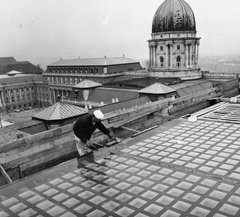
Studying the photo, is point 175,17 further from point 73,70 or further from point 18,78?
point 18,78

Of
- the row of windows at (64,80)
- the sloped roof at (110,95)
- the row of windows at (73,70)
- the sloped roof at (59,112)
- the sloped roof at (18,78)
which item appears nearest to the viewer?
the sloped roof at (59,112)

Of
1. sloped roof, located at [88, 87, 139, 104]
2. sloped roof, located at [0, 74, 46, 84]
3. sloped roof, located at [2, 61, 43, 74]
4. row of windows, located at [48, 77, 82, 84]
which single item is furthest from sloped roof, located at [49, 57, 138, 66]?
sloped roof, located at [2, 61, 43, 74]

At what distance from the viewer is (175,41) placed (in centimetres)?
5291

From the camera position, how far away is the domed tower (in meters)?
52.1

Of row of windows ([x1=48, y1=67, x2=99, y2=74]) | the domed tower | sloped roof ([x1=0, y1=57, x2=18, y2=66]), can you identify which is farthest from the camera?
sloped roof ([x1=0, y1=57, x2=18, y2=66])

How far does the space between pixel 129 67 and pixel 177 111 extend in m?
54.1

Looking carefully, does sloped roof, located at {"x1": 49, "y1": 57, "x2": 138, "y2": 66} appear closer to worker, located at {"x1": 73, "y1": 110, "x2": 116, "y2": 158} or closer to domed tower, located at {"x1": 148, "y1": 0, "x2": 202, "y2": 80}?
domed tower, located at {"x1": 148, "y1": 0, "x2": 202, "y2": 80}

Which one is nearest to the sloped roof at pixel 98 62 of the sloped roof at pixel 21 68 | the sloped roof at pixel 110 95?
the sloped roof at pixel 110 95

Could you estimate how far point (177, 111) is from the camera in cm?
1891

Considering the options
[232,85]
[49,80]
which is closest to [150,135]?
[232,85]

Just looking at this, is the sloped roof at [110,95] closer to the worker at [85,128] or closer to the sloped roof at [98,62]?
the sloped roof at [98,62]

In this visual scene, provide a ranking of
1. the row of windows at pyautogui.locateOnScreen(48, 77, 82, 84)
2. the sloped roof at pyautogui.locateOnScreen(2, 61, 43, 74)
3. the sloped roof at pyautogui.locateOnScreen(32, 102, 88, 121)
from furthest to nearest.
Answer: the sloped roof at pyautogui.locateOnScreen(2, 61, 43, 74), the row of windows at pyautogui.locateOnScreen(48, 77, 82, 84), the sloped roof at pyautogui.locateOnScreen(32, 102, 88, 121)

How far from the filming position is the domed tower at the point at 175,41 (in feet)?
171

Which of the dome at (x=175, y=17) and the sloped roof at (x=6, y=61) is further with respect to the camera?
the sloped roof at (x=6, y=61)
